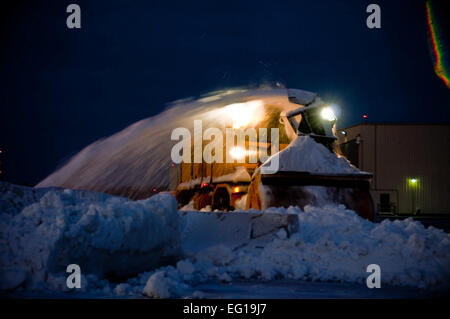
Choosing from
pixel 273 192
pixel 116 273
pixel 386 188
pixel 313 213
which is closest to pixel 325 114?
pixel 273 192

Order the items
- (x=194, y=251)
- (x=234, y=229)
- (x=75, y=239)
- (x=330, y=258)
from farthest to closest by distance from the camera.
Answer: (x=234, y=229)
(x=194, y=251)
(x=330, y=258)
(x=75, y=239)

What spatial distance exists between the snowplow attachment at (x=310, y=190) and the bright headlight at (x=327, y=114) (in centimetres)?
189

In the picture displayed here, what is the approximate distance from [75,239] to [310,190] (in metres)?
6.19

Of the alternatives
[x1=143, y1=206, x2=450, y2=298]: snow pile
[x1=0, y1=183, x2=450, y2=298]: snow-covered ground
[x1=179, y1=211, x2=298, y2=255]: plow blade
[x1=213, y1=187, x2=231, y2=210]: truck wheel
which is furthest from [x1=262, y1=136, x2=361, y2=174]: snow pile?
[x1=213, y1=187, x2=231, y2=210]: truck wheel

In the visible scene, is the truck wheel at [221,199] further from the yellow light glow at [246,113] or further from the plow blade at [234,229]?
the plow blade at [234,229]

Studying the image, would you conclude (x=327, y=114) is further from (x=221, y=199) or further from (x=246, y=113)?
(x=221, y=199)

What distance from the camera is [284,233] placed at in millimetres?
7555

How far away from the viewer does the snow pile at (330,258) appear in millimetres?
A: 6324

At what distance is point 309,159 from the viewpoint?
10.9m

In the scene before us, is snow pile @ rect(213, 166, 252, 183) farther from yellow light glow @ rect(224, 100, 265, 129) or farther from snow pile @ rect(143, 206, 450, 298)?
snow pile @ rect(143, 206, 450, 298)

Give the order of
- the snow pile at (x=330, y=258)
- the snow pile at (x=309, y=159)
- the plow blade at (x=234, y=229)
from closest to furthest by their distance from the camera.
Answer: the snow pile at (x=330, y=258) < the plow blade at (x=234, y=229) < the snow pile at (x=309, y=159)

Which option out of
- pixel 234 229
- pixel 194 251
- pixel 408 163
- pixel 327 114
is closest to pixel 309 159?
pixel 327 114

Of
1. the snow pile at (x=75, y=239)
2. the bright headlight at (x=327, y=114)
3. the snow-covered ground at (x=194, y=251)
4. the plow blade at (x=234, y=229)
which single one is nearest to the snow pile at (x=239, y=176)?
the bright headlight at (x=327, y=114)
